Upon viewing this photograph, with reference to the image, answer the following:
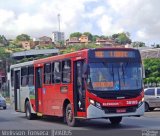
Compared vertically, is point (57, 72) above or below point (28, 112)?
above

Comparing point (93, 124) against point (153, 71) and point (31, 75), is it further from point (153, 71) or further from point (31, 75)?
point (153, 71)

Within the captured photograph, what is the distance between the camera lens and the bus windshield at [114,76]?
17516 millimetres

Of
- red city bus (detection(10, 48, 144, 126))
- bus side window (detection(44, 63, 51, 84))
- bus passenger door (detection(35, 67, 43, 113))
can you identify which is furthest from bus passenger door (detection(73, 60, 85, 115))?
bus passenger door (detection(35, 67, 43, 113))

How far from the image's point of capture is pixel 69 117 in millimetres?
19125

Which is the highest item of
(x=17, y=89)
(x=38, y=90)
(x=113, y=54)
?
(x=113, y=54)

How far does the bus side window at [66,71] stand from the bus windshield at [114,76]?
164cm

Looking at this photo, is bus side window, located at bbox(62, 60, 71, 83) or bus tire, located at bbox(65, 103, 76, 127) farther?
bus side window, located at bbox(62, 60, 71, 83)

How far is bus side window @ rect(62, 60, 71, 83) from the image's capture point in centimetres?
1902

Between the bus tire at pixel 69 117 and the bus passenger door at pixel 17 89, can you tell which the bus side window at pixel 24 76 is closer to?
the bus passenger door at pixel 17 89

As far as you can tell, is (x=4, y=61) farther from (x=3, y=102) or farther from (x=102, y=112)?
(x=102, y=112)

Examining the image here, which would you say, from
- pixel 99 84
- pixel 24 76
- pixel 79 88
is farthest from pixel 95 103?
pixel 24 76

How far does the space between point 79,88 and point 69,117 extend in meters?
1.51

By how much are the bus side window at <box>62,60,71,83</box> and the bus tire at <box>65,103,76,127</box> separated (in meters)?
Answer: 1.00

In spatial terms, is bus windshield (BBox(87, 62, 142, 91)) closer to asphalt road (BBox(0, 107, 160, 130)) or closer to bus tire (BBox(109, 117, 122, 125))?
asphalt road (BBox(0, 107, 160, 130))
